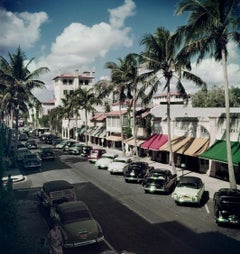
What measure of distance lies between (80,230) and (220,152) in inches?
654

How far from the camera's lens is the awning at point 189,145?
97.2 ft

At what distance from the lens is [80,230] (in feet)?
43.6

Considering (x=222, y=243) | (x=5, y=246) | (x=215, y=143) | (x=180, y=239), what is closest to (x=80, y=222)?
(x=5, y=246)

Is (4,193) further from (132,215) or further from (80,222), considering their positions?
(132,215)

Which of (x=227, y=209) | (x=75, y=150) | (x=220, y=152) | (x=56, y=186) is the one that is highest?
(x=220, y=152)

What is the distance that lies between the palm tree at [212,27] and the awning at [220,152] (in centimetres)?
220

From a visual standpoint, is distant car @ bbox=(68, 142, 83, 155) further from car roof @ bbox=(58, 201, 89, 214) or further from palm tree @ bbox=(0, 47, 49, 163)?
car roof @ bbox=(58, 201, 89, 214)

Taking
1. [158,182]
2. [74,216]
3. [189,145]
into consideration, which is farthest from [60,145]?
[74,216]

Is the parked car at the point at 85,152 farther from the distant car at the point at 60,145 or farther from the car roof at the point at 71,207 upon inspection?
the car roof at the point at 71,207

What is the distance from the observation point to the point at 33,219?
17.7 metres

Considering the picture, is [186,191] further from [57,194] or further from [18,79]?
[18,79]

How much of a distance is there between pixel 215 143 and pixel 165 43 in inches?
403

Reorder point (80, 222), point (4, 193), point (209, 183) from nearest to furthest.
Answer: point (4, 193)
point (80, 222)
point (209, 183)

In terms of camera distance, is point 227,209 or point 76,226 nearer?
point 76,226
